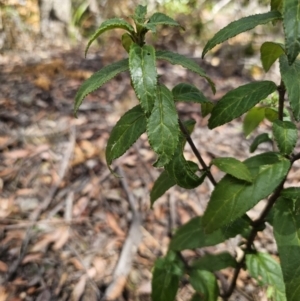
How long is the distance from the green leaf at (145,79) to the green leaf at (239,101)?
336 mm

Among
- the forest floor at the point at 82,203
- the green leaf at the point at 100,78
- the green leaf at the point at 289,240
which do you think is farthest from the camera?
the forest floor at the point at 82,203

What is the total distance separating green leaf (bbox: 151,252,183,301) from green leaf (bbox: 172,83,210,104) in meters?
0.78

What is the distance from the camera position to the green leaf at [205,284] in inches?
59.3

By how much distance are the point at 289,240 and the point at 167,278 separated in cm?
60

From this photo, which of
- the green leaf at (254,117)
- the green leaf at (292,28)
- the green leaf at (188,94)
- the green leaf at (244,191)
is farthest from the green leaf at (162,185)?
the green leaf at (292,28)

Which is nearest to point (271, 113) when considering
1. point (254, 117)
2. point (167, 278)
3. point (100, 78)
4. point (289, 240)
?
point (254, 117)

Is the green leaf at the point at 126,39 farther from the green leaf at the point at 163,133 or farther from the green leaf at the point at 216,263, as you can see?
the green leaf at the point at 216,263

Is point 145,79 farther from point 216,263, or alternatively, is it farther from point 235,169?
point 216,263

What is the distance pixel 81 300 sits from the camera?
70.1 inches

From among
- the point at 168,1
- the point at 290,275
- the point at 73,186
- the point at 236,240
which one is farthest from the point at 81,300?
the point at 168,1

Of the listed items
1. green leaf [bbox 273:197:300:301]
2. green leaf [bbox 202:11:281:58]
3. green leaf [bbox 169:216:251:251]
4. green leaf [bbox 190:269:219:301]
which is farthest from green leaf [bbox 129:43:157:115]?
green leaf [bbox 190:269:219:301]

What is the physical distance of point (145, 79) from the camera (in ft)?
2.81

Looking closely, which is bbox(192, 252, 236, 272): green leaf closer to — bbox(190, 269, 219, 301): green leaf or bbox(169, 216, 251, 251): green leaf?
bbox(190, 269, 219, 301): green leaf

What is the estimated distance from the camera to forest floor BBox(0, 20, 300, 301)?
1.88 m
